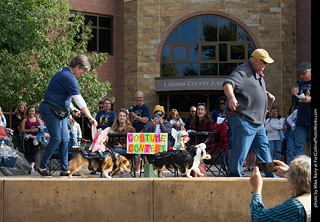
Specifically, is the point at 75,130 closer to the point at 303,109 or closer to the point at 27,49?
the point at 303,109

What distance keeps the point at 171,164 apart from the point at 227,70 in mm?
18755

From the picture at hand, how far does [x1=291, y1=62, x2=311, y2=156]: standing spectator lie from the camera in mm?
7945

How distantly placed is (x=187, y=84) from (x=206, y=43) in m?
2.36

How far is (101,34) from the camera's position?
28.6 metres

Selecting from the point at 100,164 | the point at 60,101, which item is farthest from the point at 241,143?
the point at 60,101

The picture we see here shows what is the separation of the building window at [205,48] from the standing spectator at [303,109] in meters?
17.8

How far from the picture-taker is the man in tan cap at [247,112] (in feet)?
22.0

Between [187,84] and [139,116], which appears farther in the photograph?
[187,84]

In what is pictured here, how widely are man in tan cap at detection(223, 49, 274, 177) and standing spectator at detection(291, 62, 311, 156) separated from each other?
1266mm

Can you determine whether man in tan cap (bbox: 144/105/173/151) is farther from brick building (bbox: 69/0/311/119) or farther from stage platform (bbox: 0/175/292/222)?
brick building (bbox: 69/0/311/119)

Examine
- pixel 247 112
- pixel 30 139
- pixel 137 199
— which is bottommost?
pixel 137 199

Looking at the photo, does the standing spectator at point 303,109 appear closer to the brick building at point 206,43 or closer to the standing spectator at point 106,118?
the standing spectator at point 106,118

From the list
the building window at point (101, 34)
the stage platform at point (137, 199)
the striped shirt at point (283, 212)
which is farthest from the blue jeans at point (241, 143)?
the building window at point (101, 34)

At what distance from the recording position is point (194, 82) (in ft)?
83.5
